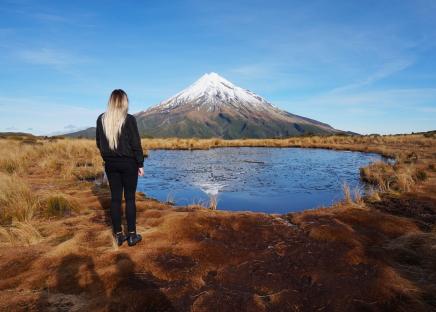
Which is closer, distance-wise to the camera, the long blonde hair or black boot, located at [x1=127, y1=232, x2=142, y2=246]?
the long blonde hair

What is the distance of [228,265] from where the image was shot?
16.4 ft

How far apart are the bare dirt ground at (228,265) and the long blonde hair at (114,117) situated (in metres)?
1.70

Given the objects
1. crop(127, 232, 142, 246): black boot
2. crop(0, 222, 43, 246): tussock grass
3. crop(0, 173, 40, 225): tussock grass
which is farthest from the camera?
crop(0, 173, 40, 225): tussock grass

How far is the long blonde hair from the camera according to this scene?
18.1ft

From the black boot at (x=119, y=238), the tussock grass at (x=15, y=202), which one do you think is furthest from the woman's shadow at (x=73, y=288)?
the tussock grass at (x=15, y=202)

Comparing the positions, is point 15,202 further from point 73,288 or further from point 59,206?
point 73,288

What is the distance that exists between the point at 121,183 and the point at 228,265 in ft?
7.45

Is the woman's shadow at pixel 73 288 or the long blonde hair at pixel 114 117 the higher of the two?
the long blonde hair at pixel 114 117

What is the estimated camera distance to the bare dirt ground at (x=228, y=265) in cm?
395

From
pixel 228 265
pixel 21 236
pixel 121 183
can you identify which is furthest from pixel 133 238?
pixel 21 236

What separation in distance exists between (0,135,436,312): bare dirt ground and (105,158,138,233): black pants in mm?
410

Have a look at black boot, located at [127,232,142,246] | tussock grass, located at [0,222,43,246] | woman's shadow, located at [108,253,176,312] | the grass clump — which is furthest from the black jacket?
the grass clump

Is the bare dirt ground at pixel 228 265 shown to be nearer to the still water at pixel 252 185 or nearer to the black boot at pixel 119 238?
the black boot at pixel 119 238

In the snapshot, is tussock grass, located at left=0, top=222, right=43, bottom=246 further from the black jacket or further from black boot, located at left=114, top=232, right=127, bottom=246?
the black jacket
